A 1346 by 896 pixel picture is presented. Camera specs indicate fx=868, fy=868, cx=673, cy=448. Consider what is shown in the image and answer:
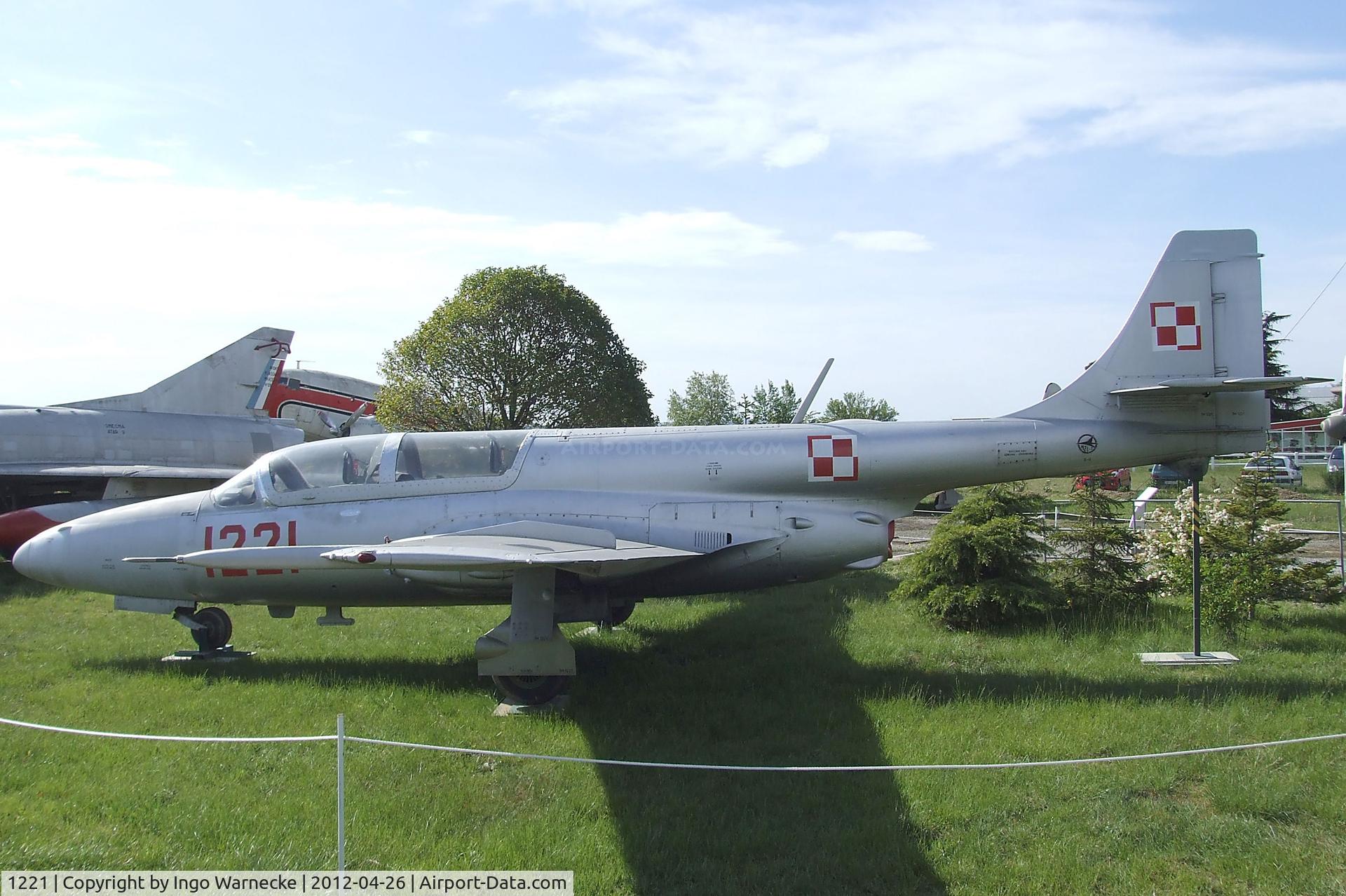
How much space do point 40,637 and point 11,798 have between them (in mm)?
5648

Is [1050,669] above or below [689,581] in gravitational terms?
below

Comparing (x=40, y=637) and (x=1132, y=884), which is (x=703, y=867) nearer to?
(x=1132, y=884)

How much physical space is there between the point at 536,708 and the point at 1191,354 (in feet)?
22.4

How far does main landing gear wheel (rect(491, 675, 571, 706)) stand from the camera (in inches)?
291

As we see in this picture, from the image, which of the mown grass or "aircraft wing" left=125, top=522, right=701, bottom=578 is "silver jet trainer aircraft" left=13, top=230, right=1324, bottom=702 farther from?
the mown grass

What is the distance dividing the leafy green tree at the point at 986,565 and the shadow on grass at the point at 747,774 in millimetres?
1639

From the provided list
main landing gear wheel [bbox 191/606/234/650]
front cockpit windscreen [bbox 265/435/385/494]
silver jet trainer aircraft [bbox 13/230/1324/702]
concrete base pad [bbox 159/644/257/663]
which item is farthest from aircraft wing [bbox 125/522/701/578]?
main landing gear wheel [bbox 191/606/234/650]

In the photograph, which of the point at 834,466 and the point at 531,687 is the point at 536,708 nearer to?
the point at 531,687

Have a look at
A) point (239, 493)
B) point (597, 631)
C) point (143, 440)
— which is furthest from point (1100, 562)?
point (143, 440)

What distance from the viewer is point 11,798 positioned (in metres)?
5.24

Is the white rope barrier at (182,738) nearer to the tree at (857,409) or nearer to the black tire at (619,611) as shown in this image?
the black tire at (619,611)

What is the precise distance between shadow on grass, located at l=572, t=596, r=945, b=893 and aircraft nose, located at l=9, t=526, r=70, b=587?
17.6 ft

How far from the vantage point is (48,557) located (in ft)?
29.1

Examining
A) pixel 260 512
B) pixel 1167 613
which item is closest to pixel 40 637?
pixel 260 512
